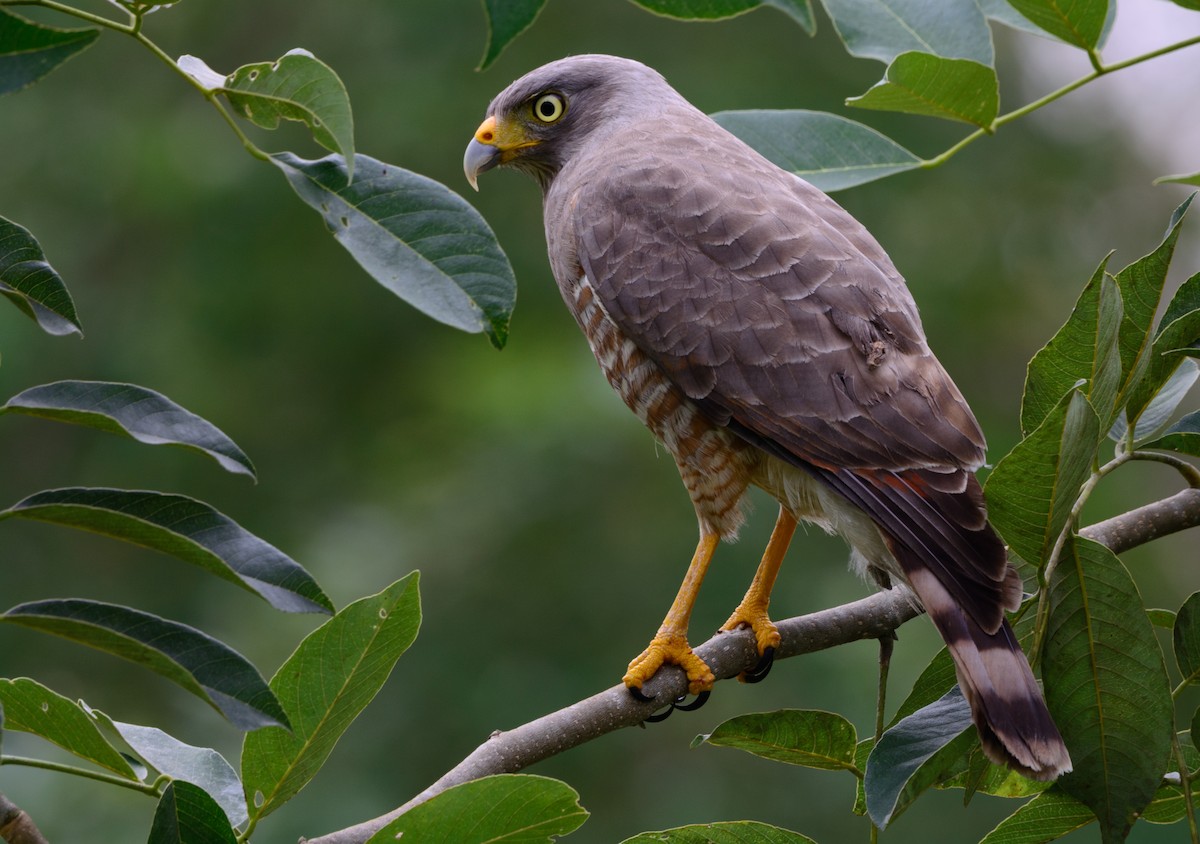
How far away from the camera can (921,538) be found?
7.77 ft

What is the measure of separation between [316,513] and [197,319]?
1559 millimetres

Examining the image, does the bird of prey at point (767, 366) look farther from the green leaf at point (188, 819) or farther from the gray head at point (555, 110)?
the green leaf at point (188, 819)

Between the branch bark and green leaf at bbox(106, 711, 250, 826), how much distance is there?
0.14 meters

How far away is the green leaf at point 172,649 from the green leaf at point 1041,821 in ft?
3.68

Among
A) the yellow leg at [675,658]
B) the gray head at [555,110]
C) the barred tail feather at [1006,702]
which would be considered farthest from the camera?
the gray head at [555,110]

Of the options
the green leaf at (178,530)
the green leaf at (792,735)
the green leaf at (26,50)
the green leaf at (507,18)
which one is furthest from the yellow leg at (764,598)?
the green leaf at (26,50)

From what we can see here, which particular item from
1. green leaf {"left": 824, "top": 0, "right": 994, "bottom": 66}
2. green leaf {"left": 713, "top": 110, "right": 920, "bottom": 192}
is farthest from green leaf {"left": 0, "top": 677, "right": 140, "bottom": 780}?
green leaf {"left": 824, "top": 0, "right": 994, "bottom": 66}

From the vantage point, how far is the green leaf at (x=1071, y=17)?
2.04 m

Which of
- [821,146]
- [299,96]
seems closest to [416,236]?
[299,96]

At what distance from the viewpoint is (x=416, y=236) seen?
1854mm

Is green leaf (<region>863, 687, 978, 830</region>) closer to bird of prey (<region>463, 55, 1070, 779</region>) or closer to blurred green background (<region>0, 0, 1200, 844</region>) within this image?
bird of prey (<region>463, 55, 1070, 779</region>)

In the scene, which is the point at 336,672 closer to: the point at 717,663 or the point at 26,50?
the point at 26,50

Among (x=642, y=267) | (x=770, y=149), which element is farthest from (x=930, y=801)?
(x=770, y=149)

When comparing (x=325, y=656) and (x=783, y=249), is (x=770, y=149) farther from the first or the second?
(x=325, y=656)
